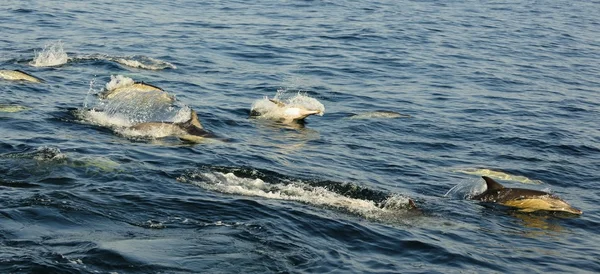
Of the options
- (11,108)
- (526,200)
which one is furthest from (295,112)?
(526,200)

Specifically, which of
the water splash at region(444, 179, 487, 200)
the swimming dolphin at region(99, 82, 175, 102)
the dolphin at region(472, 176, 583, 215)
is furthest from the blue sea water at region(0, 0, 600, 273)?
the swimming dolphin at region(99, 82, 175, 102)

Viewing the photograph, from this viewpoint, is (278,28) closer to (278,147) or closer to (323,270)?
(278,147)

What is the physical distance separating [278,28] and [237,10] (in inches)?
153

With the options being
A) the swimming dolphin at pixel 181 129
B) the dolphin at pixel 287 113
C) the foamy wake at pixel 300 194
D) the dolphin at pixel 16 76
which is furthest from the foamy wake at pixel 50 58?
the foamy wake at pixel 300 194

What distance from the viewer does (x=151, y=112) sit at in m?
17.3

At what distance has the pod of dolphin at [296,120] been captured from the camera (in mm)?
13141

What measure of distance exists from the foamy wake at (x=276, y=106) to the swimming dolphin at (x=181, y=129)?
2.53m

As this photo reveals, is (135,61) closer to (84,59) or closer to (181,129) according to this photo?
(84,59)

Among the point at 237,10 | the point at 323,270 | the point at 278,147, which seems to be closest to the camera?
the point at 323,270

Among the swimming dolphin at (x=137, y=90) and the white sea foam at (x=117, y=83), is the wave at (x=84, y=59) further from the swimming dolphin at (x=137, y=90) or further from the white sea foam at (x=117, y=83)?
the swimming dolphin at (x=137, y=90)

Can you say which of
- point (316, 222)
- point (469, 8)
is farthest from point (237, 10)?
→ point (316, 222)

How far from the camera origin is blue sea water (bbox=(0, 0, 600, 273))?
10445mm

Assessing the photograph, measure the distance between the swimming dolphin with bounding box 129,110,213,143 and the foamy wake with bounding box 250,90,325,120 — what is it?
2.53m

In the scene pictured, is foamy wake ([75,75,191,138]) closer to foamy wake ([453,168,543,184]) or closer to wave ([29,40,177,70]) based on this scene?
wave ([29,40,177,70])
